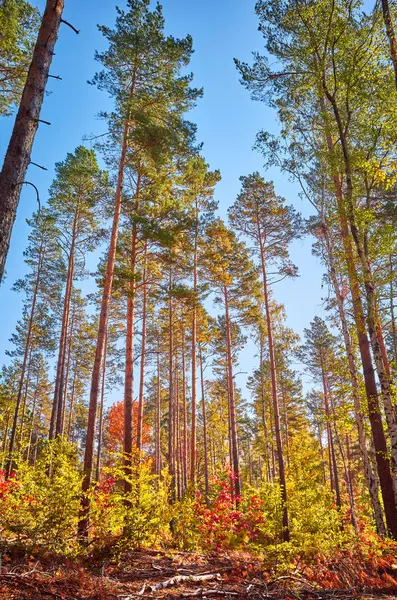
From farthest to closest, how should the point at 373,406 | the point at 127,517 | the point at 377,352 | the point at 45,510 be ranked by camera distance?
1. the point at 373,406
2. the point at 127,517
3. the point at 377,352
4. the point at 45,510

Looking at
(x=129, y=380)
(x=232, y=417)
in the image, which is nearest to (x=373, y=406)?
(x=129, y=380)

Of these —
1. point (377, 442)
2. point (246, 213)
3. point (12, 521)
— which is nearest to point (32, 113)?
point (12, 521)

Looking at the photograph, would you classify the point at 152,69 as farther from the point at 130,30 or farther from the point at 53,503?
the point at 53,503

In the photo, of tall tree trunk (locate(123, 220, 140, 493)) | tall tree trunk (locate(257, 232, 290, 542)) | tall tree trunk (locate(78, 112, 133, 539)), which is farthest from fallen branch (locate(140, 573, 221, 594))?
tall tree trunk (locate(257, 232, 290, 542))

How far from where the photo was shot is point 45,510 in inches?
254

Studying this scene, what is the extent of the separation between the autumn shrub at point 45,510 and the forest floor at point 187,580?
39 centimetres

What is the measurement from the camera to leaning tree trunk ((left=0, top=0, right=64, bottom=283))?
418cm

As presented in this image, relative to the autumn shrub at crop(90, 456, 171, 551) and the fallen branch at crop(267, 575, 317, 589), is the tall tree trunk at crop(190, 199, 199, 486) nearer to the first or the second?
the autumn shrub at crop(90, 456, 171, 551)

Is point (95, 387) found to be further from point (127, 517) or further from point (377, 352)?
point (377, 352)

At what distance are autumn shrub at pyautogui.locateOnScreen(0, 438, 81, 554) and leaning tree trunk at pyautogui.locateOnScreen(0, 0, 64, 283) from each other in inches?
184

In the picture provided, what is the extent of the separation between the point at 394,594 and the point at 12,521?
652 centimetres

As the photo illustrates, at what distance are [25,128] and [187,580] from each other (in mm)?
7251

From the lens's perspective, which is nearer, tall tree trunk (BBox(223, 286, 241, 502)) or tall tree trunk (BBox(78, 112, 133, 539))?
tall tree trunk (BBox(78, 112, 133, 539))

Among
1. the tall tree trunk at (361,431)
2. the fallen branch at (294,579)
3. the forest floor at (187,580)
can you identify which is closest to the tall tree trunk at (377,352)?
the tall tree trunk at (361,431)
